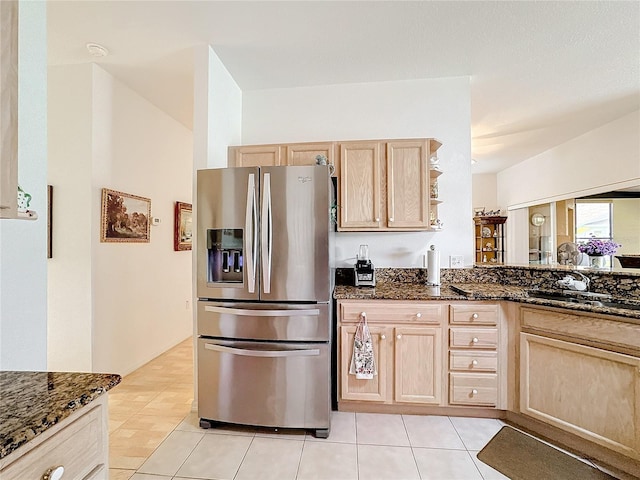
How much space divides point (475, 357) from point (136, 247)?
130 inches

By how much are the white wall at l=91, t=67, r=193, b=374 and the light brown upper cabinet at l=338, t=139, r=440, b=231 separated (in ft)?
7.11

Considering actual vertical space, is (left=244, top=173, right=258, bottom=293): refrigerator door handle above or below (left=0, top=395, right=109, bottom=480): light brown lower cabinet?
above

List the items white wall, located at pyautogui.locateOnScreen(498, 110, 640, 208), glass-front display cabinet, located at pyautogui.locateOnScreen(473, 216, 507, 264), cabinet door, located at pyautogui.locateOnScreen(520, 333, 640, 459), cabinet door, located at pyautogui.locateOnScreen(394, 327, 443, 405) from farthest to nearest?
1. glass-front display cabinet, located at pyautogui.locateOnScreen(473, 216, 507, 264)
2. white wall, located at pyautogui.locateOnScreen(498, 110, 640, 208)
3. cabinet door, located at pyautogui.locateOnScreen(394, 327, 443, 405)
4. cabinet door, located at pyautogui.locateOnScreen(520, 333, 640, 459)

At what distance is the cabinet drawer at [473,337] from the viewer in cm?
226

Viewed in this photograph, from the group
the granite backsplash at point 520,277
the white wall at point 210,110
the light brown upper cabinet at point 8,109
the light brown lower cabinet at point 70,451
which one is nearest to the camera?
the light brown lower cabinet at point 70,451

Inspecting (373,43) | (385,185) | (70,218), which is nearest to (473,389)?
(385,185)

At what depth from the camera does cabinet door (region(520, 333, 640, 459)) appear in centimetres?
171

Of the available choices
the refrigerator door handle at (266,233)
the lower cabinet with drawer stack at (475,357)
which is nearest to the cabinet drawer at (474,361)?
the lower cabinet with drawer stack at (475,357)

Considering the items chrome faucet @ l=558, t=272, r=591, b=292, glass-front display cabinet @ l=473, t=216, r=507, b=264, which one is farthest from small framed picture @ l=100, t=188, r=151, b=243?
glass-front display cabinet @ l=473, t=216, r=507, b=264

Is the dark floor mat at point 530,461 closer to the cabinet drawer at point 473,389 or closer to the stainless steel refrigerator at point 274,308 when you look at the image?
the cabinet drawer at point 473,389

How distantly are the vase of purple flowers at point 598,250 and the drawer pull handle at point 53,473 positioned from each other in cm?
334

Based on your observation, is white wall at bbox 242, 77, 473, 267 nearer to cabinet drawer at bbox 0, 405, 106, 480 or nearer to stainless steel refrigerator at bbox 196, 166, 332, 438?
stainless steel refrigerator at bbox 196, 166, 332, 438

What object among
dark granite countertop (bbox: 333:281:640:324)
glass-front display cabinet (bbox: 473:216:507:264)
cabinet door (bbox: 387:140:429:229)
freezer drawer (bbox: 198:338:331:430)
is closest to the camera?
dark granite countertop (bbox: 333:281:640:324)

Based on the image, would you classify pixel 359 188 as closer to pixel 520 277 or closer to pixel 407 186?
pixel 407 186
